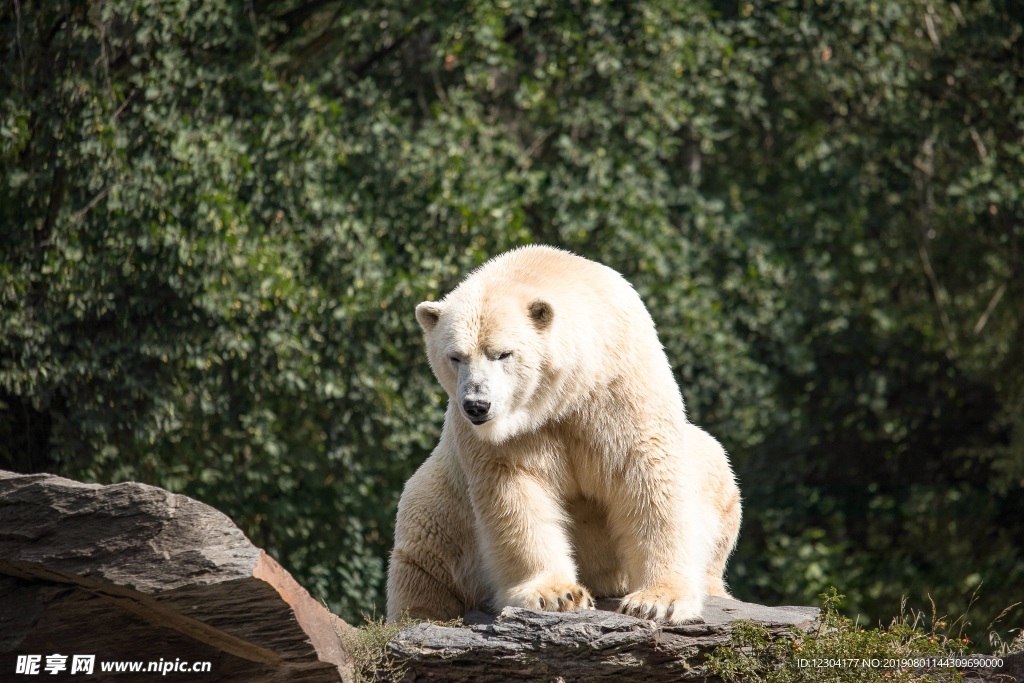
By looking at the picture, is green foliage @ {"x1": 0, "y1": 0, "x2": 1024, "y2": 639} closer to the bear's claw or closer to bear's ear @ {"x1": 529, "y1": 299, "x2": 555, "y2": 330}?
bear's ear @ {"x1": 529, "y1": 299, "x2": 555, "y2": 330}

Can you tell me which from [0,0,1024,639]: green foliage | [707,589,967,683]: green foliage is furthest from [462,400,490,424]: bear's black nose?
[0,0,1024,639]: green foliage

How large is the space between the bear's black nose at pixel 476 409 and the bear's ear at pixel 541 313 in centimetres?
51

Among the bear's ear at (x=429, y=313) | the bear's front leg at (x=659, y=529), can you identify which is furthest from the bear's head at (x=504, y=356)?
the bear's front leg at (x=659, y=529)

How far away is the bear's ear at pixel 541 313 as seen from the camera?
5.49 meters

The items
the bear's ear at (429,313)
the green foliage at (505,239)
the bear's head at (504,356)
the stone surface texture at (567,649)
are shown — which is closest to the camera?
the stone surface texture at (567,649)

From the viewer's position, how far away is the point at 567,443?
18.4 ft

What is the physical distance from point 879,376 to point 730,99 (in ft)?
13.2

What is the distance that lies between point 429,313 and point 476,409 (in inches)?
29.9

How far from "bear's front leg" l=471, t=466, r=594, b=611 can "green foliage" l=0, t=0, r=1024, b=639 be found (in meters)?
4.70

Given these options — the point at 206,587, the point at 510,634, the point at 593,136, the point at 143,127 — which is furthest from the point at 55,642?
the point at 593,136

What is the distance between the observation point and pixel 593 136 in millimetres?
12625

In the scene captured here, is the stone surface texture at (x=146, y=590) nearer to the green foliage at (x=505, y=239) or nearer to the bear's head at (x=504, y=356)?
the bear's head at (x=504, y=356)

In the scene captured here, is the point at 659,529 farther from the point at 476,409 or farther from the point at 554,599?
the point at 476,409

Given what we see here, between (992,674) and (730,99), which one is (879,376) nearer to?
(730,99)
